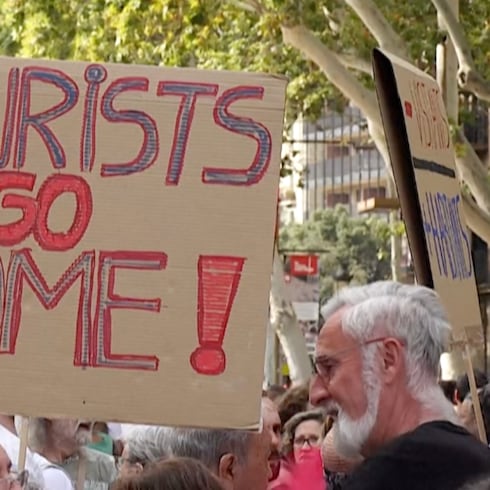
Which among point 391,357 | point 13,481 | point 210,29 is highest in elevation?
point 210,29

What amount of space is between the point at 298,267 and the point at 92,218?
28581 millimetres

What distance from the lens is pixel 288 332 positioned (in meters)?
23.8

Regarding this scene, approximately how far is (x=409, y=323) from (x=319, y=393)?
0.87ft

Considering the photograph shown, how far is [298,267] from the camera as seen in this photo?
33188mm

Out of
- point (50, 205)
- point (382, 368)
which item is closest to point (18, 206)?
point (50, 205)

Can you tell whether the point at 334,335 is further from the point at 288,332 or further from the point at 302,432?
the point at 288,332

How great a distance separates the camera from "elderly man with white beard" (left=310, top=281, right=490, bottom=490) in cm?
406

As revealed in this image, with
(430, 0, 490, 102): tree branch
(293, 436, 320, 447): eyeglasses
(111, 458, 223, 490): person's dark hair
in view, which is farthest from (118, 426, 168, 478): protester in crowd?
(430, 0, 490, 102): tree branch

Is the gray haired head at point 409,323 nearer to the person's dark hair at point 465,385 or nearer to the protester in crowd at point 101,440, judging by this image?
the protester in crowd at point 101,440

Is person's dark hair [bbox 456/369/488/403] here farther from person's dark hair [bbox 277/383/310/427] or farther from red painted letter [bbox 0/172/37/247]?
red painted letter [bbox 0/172/37/247]

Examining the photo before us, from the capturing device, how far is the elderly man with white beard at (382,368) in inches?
160

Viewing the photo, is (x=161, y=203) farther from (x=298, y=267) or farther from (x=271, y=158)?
(x=298, y=267)

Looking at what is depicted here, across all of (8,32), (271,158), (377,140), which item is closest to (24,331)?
(271,158)

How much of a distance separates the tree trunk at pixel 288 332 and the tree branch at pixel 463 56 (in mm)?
7059
